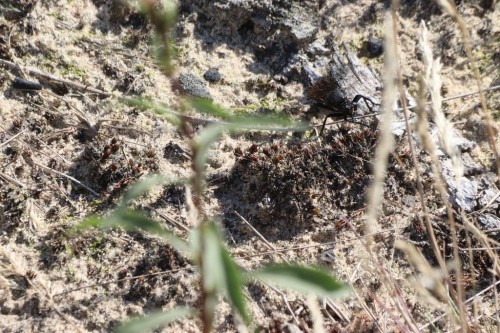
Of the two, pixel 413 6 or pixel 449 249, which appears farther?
pixel 413 6

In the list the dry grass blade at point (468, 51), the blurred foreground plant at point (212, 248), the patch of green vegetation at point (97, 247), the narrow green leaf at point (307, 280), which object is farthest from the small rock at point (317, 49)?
the narrow green leaf at point (307, 280)

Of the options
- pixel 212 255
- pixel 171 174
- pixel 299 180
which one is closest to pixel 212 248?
pixel 212 255

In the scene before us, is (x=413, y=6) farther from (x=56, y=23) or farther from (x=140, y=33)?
(x=56, y=23)

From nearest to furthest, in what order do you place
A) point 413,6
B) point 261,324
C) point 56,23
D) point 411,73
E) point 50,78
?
point 261,324 < point 50,78 < point 56,23 < point 411,73 < point 413,6

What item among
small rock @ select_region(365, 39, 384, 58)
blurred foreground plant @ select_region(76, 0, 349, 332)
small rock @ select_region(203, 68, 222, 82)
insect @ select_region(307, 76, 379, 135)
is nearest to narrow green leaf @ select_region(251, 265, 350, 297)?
blurred foreground plant @ select_region(76, 0, 349, 332)

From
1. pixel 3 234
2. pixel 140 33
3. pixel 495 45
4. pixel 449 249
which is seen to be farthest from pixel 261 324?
pixel 495 45

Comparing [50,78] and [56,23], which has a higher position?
[56,23]

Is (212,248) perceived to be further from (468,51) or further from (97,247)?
(97,247)

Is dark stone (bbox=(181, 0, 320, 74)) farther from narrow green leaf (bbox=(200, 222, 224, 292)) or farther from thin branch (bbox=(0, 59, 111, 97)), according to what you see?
narrow green leaf (bbox=(200, 222, 224, 292))
